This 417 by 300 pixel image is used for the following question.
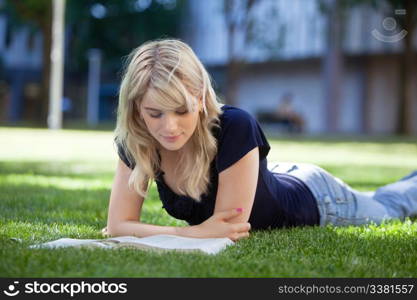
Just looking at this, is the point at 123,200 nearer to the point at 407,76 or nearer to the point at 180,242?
the point at 180,242

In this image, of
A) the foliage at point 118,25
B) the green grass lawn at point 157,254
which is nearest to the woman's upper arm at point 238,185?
the green grass lawn at point 157,254

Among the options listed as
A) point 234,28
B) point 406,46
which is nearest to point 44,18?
point 234,28

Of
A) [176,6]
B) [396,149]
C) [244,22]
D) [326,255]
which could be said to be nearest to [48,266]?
[326,255]

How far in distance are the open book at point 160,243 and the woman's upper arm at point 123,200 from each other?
0.24 m

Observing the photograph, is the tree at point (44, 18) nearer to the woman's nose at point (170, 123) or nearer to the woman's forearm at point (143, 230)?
the woman's forearm at point (143, 230)

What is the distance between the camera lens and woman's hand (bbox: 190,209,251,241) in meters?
3.66

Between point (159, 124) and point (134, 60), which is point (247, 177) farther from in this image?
point (134, 60)

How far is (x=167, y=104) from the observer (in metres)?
3.27

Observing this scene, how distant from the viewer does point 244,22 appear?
30156 mm

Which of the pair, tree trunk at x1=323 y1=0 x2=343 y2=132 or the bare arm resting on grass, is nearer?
the bare arm resting on grass

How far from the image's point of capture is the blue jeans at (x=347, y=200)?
460cm

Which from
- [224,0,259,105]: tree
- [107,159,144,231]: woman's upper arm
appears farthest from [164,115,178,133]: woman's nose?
[224,0,259,105]: tree

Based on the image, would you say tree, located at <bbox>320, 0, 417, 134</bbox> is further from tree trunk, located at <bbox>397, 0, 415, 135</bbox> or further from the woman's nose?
the woman's nose

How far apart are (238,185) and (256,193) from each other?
16.4 inches
